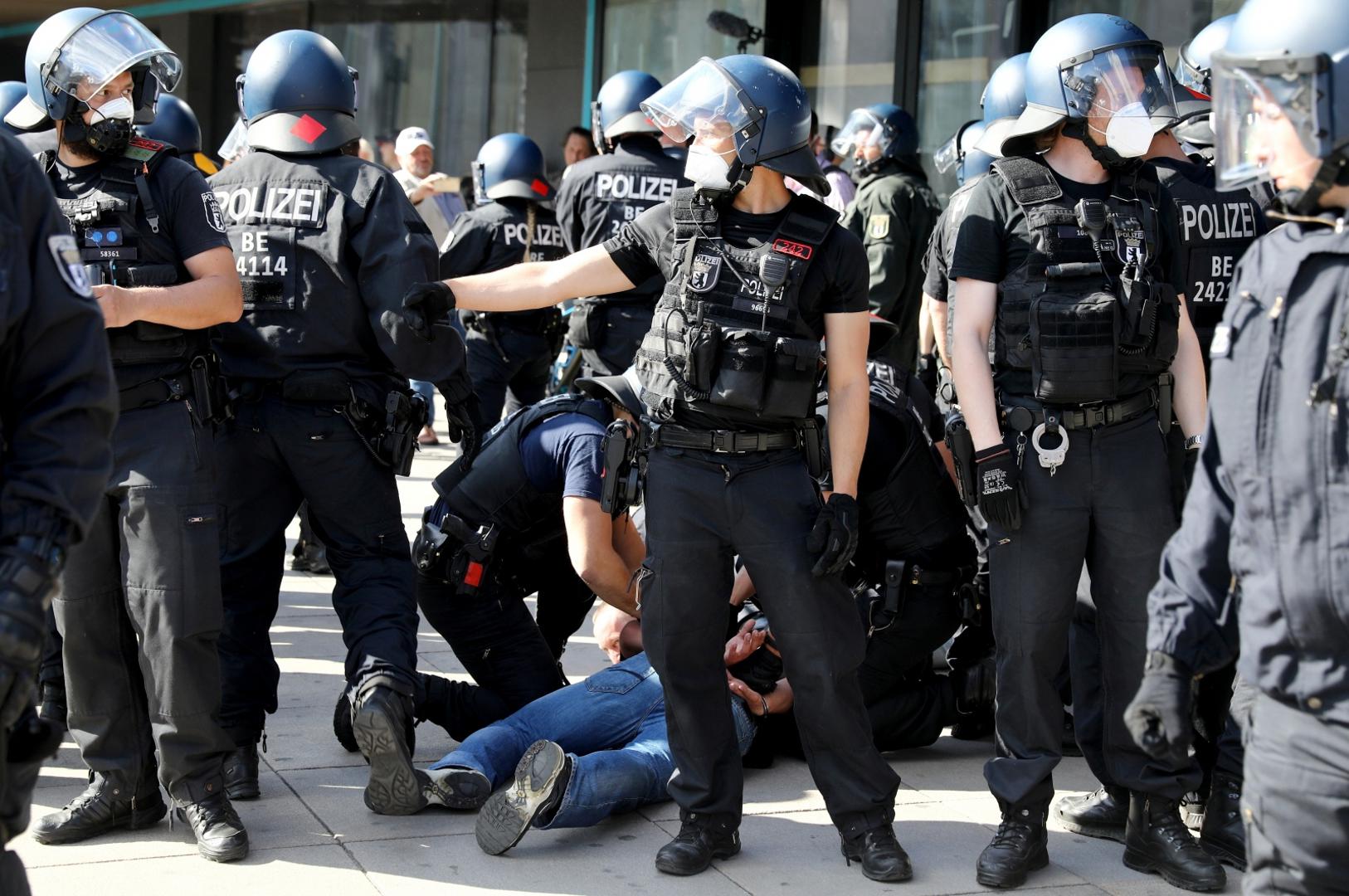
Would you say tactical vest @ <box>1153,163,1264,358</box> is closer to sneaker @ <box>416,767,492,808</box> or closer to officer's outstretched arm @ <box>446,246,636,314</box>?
officer's outstretched arm @ <box>446,246,636,314</box>

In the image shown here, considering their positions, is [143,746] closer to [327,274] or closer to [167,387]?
[167,387]

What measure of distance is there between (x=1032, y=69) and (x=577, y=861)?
7.73 ft

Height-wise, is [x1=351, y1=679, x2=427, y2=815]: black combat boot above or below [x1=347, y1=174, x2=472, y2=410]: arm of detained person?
below

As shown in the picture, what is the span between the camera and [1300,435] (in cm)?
245

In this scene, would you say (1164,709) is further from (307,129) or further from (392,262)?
(307,129)

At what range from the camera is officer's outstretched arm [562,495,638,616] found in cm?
453

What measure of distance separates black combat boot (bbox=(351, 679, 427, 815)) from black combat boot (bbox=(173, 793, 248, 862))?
1.21 feet

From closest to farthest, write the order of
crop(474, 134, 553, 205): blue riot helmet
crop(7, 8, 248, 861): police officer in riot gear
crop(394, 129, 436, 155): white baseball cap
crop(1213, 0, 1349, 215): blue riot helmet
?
1. crop(1213, 0, 1349, 215): blue riot helmet
2. crop(7, 8, 248, 861): police officer in riot gear
3. crop(474, 134, 553, 205): blue riot helmet
4. crop(394, 129, 436, 155): white baseball cap

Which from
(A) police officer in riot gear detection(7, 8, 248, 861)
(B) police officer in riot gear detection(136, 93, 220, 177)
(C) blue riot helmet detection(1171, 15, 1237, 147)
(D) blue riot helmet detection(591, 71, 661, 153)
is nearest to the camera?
(A) police officer in riot gear detection(7, 8, 248, 861)

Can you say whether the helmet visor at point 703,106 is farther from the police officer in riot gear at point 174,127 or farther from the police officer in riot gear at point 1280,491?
the police officer in riot gear at point 174,127

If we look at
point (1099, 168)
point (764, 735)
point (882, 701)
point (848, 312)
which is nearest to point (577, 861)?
point (764, 735)

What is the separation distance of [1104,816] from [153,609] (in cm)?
257

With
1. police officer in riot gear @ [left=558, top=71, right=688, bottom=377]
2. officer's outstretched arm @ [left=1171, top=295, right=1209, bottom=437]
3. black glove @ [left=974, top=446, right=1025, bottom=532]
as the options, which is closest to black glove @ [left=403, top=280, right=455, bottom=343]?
black glove @ [left=974, top=446, right=1025, bottom=532]

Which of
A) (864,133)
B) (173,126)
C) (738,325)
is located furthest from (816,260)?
(864,133)
